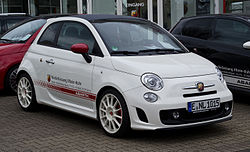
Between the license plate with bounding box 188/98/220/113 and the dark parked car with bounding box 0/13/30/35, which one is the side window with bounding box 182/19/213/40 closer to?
the license plate with bounding box 188/98/220/113

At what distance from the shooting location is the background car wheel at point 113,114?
5.81m

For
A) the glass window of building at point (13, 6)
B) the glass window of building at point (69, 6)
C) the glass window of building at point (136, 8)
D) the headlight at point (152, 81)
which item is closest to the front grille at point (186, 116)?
the headlight at point (152, 81)

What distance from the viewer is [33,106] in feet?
25.6

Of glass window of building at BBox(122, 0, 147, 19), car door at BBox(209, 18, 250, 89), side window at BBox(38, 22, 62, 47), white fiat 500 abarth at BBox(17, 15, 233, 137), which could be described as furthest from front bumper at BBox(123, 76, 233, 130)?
glass window of building at BBox(122, 0, 147, 19)

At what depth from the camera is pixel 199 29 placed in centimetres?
909

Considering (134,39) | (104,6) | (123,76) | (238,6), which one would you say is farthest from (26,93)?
(104,6)

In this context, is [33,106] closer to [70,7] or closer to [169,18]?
[169,18]

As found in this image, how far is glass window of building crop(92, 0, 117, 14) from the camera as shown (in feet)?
65.1

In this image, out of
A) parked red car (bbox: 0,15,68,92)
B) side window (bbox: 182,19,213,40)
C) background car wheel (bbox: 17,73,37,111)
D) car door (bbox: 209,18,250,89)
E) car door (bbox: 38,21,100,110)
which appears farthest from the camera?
parked red car (bbox: 0,15,68,92)

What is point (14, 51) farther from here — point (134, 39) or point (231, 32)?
point (231, 32)

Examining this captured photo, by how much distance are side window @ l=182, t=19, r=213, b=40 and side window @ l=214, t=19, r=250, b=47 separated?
0.61 ft

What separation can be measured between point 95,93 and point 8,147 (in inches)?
52.8

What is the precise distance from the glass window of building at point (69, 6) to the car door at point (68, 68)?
590 inches

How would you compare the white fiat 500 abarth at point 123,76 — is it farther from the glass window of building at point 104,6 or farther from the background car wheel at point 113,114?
the glass window of building at point 104,6
